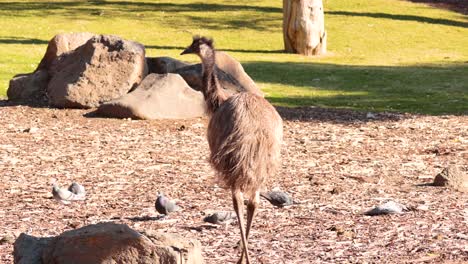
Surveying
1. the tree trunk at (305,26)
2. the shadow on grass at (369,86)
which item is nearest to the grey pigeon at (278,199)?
the shadow on grass at (369,86)

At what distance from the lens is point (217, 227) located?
25.4 feet

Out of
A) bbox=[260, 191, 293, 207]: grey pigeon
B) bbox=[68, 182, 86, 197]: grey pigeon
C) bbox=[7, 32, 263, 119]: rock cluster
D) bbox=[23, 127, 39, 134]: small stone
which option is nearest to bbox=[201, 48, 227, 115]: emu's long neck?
bbox=[260, 191, 293, 207]: grey pigeon

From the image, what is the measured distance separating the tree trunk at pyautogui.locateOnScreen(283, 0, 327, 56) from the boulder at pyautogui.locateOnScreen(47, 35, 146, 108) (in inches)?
323

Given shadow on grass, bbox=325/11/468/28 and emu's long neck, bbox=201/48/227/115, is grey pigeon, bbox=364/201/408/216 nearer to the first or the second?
emu's long neck, bbox=201/48/227/115

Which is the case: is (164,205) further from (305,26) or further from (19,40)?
(19,40)

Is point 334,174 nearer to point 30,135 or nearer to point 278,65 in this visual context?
point 30,135

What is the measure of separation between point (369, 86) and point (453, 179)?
26.0ft

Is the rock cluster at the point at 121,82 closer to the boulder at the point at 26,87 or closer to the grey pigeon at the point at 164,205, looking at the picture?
the boulder at the point at 26,87

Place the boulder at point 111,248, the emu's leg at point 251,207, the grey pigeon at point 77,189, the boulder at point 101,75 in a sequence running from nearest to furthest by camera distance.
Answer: the boulder at point 111,248 < the emu's leg at point 251,207 < the grey pigeon at point 77,189 < the boulder at point 101,75

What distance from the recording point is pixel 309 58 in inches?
837

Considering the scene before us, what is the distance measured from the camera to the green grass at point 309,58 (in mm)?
16062

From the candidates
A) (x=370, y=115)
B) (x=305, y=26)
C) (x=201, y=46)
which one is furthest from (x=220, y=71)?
(x=305, y=26)

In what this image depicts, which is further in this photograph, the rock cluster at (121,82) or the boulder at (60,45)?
the boulder at (60,45)

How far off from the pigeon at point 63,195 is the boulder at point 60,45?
621cm
